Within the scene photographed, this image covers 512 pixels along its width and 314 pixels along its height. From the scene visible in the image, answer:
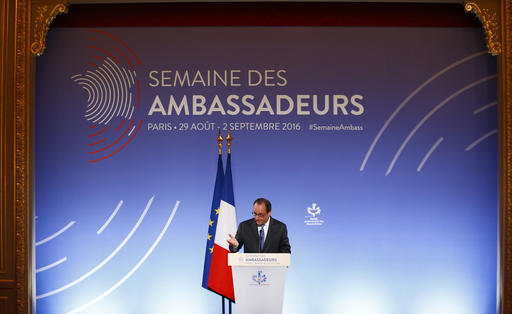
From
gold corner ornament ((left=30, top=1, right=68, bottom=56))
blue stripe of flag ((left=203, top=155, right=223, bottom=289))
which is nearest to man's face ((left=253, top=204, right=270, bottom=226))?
blue stripe of flag ((left=203, top=155, right=223, bottom=289))

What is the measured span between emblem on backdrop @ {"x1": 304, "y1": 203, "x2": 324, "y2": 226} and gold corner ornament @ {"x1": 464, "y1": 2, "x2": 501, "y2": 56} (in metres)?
2.27

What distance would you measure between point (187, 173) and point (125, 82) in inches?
44.2

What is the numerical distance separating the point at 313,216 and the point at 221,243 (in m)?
0.98

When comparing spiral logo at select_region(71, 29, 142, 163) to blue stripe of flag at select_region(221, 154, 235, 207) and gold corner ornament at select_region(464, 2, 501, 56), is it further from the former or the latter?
gold corner ornament at select_region(464, 2, 501, 56)

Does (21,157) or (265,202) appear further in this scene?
(21,157)

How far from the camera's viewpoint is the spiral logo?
484 cm

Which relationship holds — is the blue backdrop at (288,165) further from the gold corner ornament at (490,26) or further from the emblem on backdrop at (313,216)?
the gold corner ornament at (490,26)

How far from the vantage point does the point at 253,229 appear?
4.34 m

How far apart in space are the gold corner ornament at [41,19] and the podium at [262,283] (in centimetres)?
277

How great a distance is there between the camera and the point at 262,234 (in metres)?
4.30

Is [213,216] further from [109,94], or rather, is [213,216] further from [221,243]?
[109,94]

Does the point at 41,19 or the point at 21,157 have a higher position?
the point at 41,19

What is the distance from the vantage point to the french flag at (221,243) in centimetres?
445

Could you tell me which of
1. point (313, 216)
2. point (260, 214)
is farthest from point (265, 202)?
point (313, 216)
